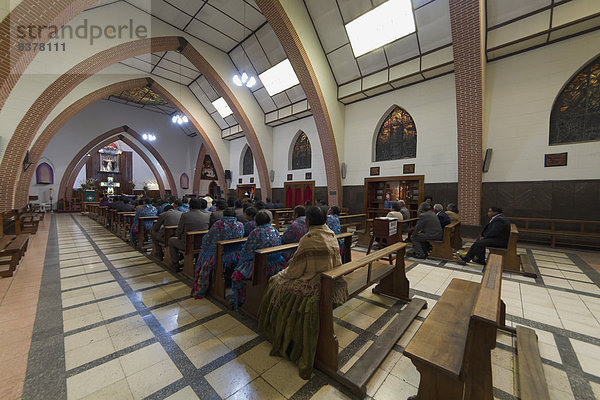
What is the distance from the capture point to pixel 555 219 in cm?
621

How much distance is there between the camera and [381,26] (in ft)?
24.8

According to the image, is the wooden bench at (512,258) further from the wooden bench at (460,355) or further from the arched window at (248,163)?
the arched window at (248,163)

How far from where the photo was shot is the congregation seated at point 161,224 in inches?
175

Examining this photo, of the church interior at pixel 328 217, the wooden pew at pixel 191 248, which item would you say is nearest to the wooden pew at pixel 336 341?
the church interior at pixel 328 217

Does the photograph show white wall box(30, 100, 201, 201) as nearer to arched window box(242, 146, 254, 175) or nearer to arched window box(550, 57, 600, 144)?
arched window box(242, 146, 254, 175)

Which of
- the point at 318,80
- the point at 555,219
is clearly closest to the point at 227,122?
the point at 318,80

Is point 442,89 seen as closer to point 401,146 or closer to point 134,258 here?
point 401,146

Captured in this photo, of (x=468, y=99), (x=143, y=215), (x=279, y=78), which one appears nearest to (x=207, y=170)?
(x=279, y=78)

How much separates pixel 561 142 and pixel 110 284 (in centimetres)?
1082

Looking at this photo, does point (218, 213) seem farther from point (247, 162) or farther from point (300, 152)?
point (247, 162)

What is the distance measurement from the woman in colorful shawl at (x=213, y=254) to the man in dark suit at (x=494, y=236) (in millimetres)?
4597

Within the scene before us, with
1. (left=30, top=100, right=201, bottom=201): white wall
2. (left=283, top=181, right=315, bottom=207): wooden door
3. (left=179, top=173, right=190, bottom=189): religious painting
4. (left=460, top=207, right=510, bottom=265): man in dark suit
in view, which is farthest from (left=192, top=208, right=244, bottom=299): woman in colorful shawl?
(left=179, top=173, right=190, bottom=189): religious painting

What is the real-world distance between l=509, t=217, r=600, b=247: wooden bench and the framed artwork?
1.49 meters

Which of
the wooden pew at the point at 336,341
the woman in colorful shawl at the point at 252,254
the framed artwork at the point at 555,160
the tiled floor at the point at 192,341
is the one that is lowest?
the tiled floor at the point at 192,341
